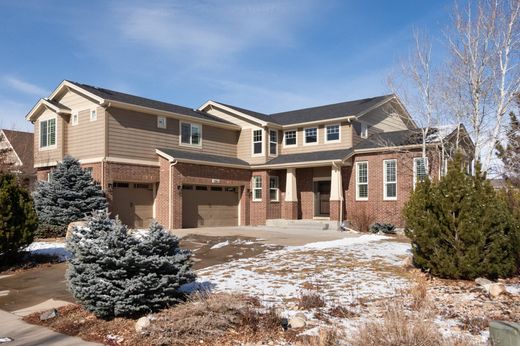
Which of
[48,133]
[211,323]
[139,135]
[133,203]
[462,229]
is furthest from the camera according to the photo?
[48,133]

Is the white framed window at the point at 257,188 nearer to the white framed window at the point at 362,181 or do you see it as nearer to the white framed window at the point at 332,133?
the white framed window at the point at 332,133

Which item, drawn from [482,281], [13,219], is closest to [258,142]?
[13,219]

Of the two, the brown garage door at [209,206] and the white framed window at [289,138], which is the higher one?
the white framed window at [289,138]

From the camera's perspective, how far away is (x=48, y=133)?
22.4 meters

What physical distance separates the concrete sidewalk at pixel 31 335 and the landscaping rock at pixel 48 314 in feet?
0.77

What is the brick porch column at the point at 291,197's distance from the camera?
2353cm

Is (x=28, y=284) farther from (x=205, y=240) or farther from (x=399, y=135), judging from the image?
(x=399, y=135)

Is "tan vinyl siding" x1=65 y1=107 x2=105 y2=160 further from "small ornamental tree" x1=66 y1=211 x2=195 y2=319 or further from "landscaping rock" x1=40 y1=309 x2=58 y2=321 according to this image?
"small ornamental tree" x1=66 y1=211 x2=195 y2=319

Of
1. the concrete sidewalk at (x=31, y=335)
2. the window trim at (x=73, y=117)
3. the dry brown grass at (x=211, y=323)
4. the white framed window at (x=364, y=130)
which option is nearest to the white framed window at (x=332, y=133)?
the white framed window at (x=364, y=130)

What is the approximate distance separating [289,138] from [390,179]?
685cm

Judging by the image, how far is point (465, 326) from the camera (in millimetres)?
5820

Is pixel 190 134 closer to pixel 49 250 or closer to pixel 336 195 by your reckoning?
pixel 336 195

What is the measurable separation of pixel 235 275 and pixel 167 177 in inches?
482

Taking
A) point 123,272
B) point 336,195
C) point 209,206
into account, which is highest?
point 336,195
